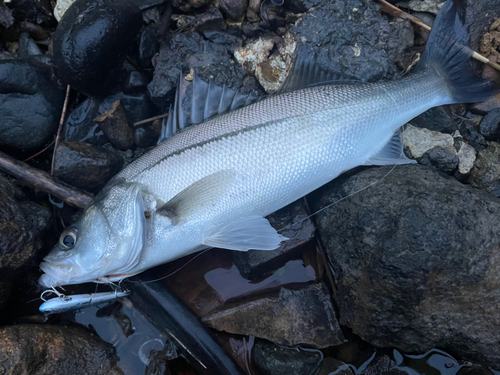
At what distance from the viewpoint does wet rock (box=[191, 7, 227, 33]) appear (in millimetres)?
3057

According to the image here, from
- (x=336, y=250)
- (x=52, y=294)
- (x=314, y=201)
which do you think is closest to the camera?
(x=336, y=250)

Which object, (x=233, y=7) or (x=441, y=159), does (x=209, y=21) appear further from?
(x=441, y=159)

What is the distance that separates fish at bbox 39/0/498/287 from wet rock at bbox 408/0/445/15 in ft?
3.07

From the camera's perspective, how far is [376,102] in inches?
95.3

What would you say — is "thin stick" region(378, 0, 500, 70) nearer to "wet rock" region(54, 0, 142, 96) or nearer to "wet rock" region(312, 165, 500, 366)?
"wet rock" region(312, 165, 500, 366)

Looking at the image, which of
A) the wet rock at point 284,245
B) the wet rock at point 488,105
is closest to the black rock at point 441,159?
the wet rock at point 488,105

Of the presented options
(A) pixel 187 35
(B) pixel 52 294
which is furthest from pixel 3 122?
(A) pixel 187 35

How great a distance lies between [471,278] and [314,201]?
1174 mm

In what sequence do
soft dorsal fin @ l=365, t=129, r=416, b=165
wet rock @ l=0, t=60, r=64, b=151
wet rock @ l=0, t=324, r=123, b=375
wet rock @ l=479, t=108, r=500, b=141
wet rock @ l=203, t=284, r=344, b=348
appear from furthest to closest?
wet rock @ l=479, t=108, r=500, b=141
wet rock @ l=0, t=60, r=64, b=151
soft dorsal fin @ l=365, t=129, r=416, b=165
wet rock @ l=203, t=284, r=344, b=348
wet rock @ l=0, t=324, r=123, b=375

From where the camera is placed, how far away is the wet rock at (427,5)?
2996mm

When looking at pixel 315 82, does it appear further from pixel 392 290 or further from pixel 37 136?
pixel 37 136

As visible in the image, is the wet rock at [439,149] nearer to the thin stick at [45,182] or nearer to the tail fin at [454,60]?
the tail fin at [454,60]

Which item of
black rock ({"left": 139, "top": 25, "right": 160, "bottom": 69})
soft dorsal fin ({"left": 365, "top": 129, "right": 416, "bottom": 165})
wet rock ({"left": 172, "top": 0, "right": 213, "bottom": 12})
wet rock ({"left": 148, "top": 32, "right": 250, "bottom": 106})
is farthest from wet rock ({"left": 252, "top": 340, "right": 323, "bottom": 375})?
wet rock ({"left": 172, "top": 0, "right": 213, "bottom": 12})

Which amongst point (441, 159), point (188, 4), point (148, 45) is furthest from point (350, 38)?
point (148, 45)
